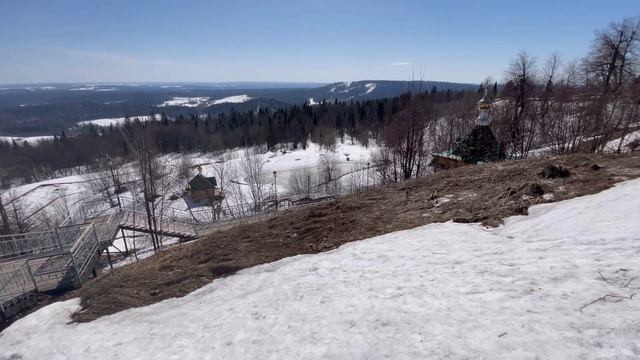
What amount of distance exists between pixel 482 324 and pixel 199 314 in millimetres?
4948

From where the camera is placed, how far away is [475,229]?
23.9 feet

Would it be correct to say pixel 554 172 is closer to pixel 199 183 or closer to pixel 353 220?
pixel 353 220

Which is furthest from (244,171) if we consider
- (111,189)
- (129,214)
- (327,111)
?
(327,111)

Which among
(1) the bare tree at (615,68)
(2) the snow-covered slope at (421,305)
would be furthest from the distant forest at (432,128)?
(2) the snow-covered slope at (421,305)

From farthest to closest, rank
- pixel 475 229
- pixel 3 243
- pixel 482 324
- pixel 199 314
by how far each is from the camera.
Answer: pixel 3 243
pixel 475 229
pixel 199 314
pixel 482 324

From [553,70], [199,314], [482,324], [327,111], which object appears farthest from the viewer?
[327,111]

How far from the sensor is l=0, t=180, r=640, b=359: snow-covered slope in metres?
3.89

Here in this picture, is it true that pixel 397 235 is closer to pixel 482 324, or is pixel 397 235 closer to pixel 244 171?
pixel 482 324

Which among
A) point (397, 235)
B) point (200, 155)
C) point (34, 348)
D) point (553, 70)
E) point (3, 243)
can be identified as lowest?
point (200, 155)

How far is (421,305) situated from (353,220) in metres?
4.80

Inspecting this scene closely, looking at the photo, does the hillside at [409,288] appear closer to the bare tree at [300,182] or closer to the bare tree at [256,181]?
the bare tree at [256,181]

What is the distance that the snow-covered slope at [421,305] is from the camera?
3.89 meters

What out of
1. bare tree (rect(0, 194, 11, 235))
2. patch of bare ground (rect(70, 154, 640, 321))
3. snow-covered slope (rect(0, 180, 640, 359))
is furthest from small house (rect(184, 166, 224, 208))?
snow-covered slope (rect(0, 180, 640, 359))

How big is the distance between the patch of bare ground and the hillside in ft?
0.20
